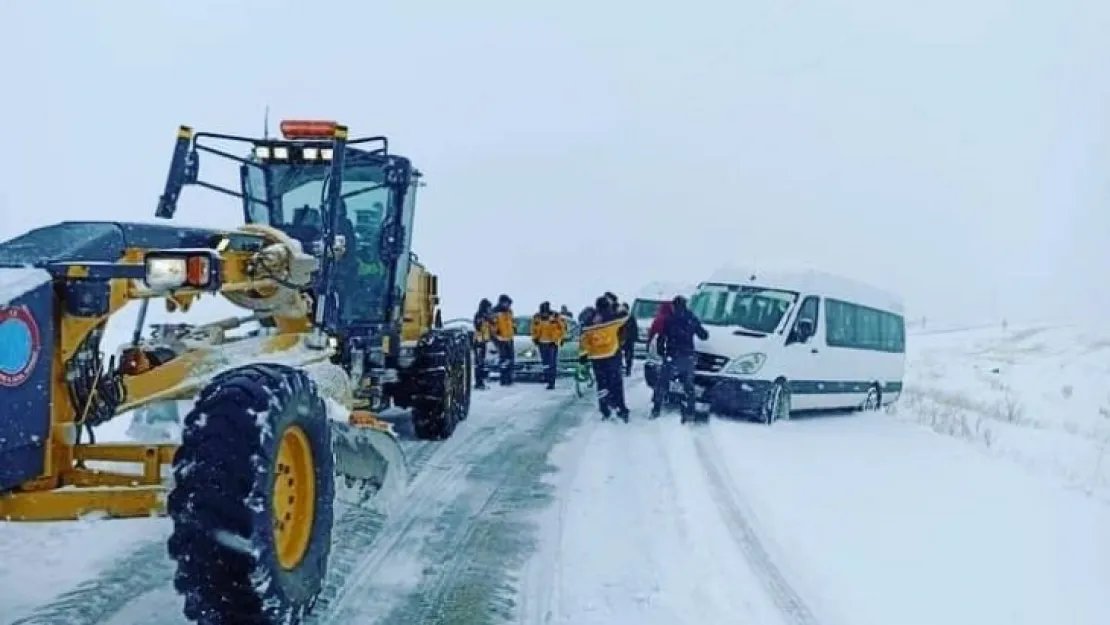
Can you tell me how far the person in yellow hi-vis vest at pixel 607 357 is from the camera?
14523 mm

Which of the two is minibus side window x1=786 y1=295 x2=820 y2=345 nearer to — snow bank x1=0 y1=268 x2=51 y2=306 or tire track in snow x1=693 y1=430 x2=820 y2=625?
tire track in snow x1=693 y1=430 x2=820 y2=625

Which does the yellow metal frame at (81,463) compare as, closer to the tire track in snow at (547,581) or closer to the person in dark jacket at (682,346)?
the tire track in snow at (547,581)

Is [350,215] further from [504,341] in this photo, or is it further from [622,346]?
[504,341]

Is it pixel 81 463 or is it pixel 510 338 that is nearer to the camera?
pixel 81 463

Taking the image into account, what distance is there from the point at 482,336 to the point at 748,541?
43.9 feet

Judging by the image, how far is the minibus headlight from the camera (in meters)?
14.6

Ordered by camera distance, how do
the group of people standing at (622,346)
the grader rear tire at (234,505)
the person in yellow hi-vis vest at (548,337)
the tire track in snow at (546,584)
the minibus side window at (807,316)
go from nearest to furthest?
the grader rear tire at (234,505) < the tire track in snow at (546,584) < the group of people standing at (622,346) < the minibus side window at (807,316) < the person in yellow hi-vis vest at (548,337)

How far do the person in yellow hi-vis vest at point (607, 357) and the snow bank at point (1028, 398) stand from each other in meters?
4.60

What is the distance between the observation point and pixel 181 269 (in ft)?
16.9

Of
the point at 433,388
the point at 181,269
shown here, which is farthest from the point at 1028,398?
the point at 181,269

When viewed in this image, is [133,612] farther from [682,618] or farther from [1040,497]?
[1040,497]

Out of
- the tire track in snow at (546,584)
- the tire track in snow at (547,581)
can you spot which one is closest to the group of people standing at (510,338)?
the tire track in snow at (547,581)

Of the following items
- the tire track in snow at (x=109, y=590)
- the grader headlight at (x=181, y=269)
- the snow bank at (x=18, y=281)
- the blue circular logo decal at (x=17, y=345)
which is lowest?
the tire track in snow at (x=109, y=590)

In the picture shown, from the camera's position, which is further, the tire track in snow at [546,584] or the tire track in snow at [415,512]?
the tire track in snow at [415,512]
